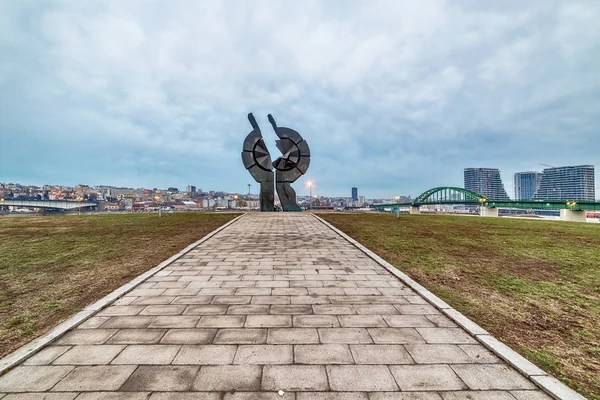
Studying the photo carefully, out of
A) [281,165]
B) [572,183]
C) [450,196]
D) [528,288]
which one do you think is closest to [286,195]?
[281,165]

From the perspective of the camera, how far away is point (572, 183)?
465 feet

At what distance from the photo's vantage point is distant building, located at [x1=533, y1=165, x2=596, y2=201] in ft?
451

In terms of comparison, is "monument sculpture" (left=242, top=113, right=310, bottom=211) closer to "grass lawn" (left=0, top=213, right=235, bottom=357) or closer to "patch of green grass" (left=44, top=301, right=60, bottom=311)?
"grass lawn" (left=0, top=213, right=235, bottom=357)

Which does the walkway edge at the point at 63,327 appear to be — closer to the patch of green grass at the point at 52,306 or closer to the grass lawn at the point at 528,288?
the patch of green grass at the point at 52,306

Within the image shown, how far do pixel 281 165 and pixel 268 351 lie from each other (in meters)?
28.1

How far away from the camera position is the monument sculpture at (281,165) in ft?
98.6

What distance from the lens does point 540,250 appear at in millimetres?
9750

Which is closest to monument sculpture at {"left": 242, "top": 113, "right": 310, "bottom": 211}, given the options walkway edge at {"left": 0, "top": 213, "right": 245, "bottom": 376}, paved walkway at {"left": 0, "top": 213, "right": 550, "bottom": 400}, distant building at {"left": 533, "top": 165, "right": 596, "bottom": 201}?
walkway edge at {"left": 0, "top": 213, "right": 245, "bottom": 376}

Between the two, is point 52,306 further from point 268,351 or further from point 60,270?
point 268,351

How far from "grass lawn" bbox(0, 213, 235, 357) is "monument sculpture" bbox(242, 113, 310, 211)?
17883 mm

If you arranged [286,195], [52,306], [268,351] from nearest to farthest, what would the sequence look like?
[268,351] < [52,306] < [286,195]

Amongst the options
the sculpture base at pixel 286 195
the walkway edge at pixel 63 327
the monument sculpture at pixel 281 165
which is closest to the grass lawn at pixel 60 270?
the walkway edge at pixel 63 327

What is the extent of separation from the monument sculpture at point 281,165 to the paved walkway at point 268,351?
24450mm

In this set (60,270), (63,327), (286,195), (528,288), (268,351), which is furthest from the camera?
(286,195)
